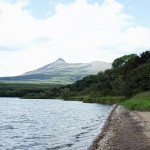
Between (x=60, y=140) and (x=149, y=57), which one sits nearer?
(x=60, y=140)

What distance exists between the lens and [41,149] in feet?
107

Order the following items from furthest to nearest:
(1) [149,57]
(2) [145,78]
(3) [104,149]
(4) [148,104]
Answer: (1) [149,57] → (2) [145,78] → (4) [148,104] → (3) [104,149]

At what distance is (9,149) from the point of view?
32969mm

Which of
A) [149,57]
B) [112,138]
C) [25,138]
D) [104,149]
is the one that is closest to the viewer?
[104,149]

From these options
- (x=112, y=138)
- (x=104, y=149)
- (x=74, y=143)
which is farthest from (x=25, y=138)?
(x=104, y=149)

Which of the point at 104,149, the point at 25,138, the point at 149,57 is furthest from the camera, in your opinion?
the point at 149,57

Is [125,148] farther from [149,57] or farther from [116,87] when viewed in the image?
[116,87]

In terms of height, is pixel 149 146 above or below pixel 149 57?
below

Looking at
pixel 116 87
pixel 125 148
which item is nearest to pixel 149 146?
pixel 125 148

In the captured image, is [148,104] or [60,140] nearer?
[60,140]

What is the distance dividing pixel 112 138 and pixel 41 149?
5780 millimetres

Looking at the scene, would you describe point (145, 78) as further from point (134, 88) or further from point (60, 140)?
point (60, 140)

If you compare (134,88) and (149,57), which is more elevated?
(149,57)

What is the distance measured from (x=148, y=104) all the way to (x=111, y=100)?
3125 inches
